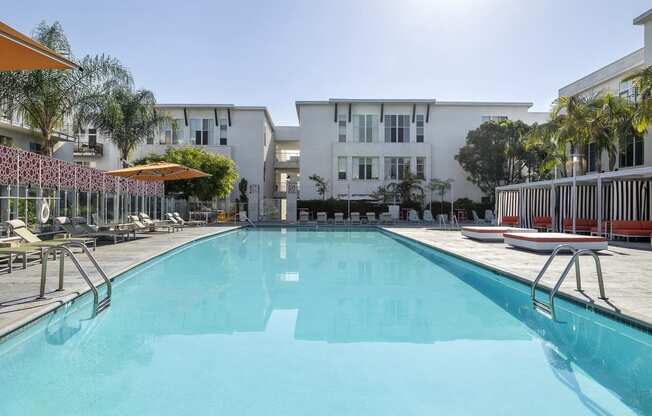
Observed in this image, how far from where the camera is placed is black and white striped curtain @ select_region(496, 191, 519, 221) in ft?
87.8

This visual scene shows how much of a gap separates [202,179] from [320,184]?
10.2m

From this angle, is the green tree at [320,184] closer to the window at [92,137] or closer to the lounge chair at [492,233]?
the window at [92,137]

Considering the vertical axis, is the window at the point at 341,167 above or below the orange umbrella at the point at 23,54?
above

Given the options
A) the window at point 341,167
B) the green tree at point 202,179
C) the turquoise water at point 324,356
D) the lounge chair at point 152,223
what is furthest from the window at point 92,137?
the turquoise water at point 324,356

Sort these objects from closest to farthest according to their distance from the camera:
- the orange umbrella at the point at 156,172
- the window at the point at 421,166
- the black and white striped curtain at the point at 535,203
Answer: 1. the orange umbrella at the point at 156,172
2. the black and white striped curtain at the point at 535,203
3. the window at the point at 421,166

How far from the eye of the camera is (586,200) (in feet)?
70.3

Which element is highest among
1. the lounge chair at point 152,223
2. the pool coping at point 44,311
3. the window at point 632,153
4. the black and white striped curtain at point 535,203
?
the window at point 632,153

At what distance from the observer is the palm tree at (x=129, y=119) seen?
70.6 ft

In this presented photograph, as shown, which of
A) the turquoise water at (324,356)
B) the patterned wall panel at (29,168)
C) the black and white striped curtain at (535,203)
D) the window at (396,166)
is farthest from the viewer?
the window at (396,166)

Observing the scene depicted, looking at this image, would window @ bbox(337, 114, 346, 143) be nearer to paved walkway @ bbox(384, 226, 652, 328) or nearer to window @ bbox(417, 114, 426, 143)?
window @ bbox(417, 114, 426, 143)

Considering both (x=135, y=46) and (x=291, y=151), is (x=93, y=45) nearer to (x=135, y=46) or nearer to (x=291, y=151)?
(x=135, y=46)

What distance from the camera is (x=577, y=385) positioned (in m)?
4.23

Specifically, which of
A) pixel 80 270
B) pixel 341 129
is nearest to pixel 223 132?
pixel 341 129

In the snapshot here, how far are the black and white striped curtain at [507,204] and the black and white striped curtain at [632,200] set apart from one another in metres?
8.26
